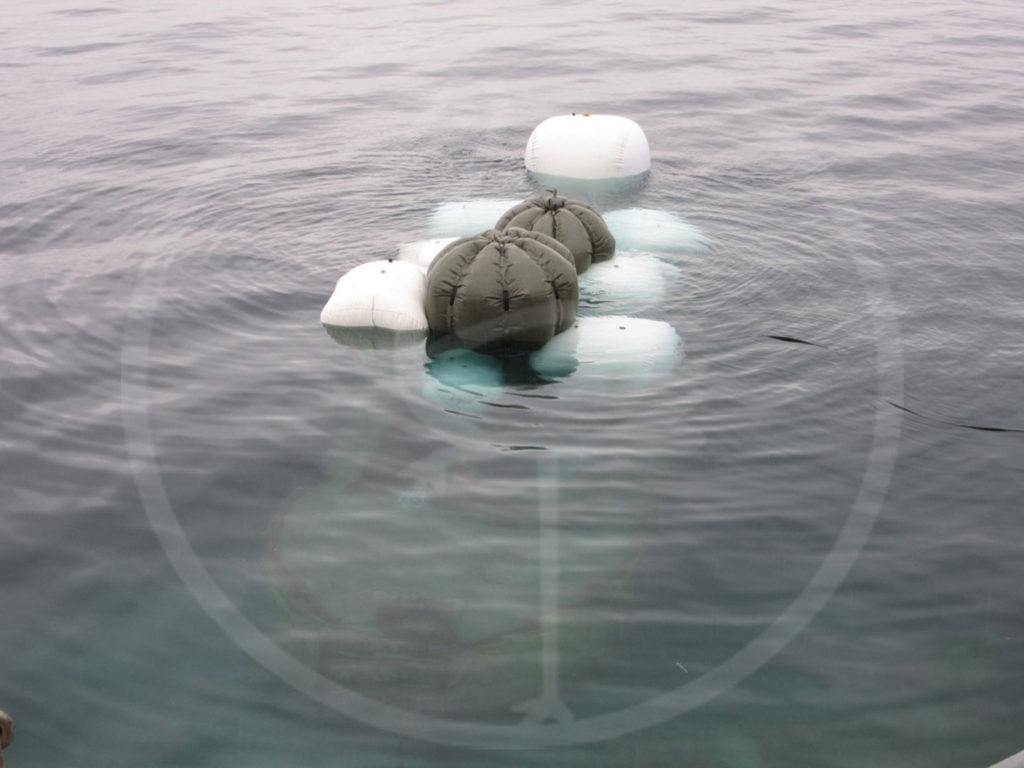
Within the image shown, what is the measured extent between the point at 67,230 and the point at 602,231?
23.1 ft

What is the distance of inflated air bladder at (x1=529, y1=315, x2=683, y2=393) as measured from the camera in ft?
32.1

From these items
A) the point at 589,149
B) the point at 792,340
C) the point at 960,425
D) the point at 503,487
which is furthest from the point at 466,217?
the point at 960,425

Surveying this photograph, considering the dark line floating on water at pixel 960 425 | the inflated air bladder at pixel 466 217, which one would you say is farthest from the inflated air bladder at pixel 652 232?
the dark line floating on water at pixel 960 425

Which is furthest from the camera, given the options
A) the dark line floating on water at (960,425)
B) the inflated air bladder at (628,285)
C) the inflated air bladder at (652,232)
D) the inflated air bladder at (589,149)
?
the inflated air bladder at (589,149)

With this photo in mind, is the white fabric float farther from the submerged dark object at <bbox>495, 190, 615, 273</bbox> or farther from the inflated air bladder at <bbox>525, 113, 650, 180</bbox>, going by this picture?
the inflated air bladder at <bbox>525, 113, 650, 180</bbox>

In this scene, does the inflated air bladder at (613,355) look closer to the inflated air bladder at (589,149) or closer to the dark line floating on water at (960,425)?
the dark line floating on water at (960,425)

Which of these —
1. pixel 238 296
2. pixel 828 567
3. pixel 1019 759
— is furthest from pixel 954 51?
pixel 1019 759

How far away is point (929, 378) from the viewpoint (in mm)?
9883

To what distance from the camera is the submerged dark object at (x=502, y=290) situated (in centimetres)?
997

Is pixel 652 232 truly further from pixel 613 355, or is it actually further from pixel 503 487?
pixel 503 487

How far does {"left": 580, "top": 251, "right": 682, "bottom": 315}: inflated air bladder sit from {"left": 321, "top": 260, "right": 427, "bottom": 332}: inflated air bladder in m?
1.63

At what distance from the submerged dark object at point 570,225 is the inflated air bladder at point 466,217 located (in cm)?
106

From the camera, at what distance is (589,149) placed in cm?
1513

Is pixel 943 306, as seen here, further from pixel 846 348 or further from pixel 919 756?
pixel 919 756
